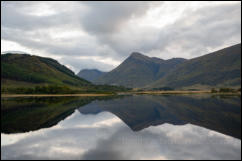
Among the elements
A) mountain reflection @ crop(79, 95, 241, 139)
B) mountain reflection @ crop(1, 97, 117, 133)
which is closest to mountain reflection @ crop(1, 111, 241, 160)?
mountain reflection @ crop(79, 95, 241, 139)

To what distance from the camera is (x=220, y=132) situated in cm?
3888

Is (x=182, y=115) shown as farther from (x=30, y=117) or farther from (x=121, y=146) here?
(x=30, y=117)

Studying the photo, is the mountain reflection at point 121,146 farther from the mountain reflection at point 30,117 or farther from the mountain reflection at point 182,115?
the mountain reflection at point 30,117

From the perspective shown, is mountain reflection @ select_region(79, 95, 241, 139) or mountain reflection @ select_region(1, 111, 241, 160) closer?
mountain reflection @ select_region(1, 111, 241, 160)

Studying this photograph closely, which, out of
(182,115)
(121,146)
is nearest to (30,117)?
(121,146)

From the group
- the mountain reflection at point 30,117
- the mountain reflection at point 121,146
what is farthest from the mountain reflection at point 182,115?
the mountain reflection at point 30,117

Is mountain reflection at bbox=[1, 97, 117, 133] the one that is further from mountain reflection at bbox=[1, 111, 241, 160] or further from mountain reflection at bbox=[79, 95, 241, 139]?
mountain reflection at bbox=[79, 95, 241, 139]

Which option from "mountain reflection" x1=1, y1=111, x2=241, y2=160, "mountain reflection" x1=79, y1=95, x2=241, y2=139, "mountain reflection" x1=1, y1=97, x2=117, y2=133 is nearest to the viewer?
"mountain reflection" x1=1, y1=111, x2=241, y2=160

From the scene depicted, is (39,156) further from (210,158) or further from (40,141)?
(210,158)

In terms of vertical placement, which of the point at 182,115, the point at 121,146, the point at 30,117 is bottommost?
the point at 121,146

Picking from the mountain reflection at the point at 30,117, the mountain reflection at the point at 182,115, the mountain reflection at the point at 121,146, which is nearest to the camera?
the mountain reflection at the point at 121,146

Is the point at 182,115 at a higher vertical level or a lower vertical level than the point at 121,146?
higher

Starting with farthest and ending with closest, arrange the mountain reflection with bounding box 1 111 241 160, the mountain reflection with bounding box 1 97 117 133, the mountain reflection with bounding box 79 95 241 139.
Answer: the mountain reflection with bounding box 79 95 241 139 → the mountain reflection with bounding box 1 97 117 133 → the mountain reflection with bounding box 1 111 241 160

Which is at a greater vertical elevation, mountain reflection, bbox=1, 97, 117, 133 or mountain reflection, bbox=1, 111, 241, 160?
mountain reflection, bbox=1, 97, 117, 133
